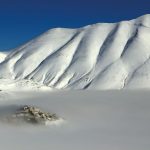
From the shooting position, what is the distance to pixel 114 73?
188 m

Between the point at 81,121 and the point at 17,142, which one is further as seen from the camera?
the point at 81,121

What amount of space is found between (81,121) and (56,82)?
14219 centimetres

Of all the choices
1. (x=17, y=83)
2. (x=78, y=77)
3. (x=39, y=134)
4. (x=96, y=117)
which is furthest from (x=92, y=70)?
(x=39, y=134)

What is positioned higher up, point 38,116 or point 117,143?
point 38,116

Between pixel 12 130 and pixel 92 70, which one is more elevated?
pixel 92 70

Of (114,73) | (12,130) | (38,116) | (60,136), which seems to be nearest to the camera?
(60,136)

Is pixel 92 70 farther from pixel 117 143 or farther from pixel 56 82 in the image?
pixel 117 143

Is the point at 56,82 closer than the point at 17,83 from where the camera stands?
No

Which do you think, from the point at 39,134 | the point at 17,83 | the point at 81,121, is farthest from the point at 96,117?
the point at 17,83

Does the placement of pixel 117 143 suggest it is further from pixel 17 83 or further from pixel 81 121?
pixel 17 83

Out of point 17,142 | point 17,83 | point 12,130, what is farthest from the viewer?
point 17,83

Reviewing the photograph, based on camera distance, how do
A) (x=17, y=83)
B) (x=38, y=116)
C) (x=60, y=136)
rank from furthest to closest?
(x=17, y=83)
(x=38, y=116)
(x=60, y=136)

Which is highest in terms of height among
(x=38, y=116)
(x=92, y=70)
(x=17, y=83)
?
(x=92, y=70)

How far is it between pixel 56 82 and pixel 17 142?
156 meters
